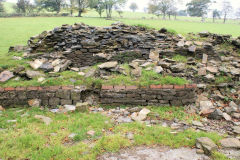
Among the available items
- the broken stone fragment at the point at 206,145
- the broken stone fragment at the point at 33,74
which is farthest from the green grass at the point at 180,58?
the broken stone fragment at the point at 33,74

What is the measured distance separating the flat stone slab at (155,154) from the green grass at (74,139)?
5.4 inches

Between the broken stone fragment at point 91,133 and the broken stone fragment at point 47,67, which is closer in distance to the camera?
the broken stone fragment at point 91,133

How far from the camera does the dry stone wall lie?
18.7 feet

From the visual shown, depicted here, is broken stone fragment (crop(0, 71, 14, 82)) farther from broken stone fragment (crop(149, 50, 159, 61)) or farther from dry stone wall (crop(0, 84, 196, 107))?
broken stone fragment (crop(149, 50, 159, 61))

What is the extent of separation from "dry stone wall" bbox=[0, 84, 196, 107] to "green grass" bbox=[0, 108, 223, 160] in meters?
0.80

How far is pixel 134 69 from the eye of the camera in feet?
21.3

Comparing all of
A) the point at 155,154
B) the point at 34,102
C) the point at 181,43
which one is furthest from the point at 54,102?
the point at 181,43

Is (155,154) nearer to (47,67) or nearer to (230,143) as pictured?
(230,143)

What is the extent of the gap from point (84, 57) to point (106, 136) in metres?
4.58

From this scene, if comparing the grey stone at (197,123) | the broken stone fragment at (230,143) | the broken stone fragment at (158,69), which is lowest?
the grey stone at (197,123)

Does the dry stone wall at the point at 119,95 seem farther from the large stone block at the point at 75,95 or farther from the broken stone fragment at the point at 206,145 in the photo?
the broken stone fragment at the point at 206,145

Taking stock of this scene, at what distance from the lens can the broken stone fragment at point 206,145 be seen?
3.49m

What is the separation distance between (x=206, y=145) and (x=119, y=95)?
9.58 feet

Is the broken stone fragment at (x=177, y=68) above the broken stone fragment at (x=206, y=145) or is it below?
above
